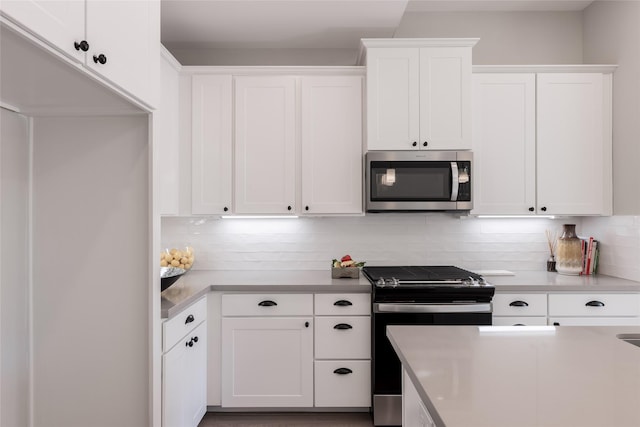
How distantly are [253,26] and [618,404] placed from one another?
294 centimetres

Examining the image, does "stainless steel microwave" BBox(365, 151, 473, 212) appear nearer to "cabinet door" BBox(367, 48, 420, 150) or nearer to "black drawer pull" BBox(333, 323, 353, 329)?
"cabinet door" BBox(367, 48, 420, 150)

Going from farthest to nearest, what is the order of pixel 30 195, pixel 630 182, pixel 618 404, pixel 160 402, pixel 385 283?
1. pixel 630 182
2. pixel 385 283
3. pixel 160 402
4. pixel 30 195
5. pixel 618 404

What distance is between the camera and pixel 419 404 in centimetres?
125

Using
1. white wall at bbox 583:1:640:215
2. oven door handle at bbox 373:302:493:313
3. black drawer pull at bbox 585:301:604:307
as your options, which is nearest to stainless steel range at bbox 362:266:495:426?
oven door handle at bbox 373:302:493:313

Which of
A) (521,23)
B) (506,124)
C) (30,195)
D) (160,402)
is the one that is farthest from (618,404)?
(521,23)

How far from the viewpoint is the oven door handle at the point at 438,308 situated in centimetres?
266

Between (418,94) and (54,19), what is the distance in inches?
89.9

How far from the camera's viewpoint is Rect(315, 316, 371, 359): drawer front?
276cm

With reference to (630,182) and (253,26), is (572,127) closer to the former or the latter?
(630,182)

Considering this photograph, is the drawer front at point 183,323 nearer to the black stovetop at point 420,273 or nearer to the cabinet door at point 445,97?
the black stovetop at point 420,273

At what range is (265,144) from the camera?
10.0ft

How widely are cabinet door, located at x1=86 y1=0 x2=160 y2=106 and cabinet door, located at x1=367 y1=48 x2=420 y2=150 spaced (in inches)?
58.9

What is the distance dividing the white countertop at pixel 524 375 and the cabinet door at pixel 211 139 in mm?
1878

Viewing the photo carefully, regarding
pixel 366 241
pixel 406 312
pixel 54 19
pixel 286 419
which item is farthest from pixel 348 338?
pixel 54 19
